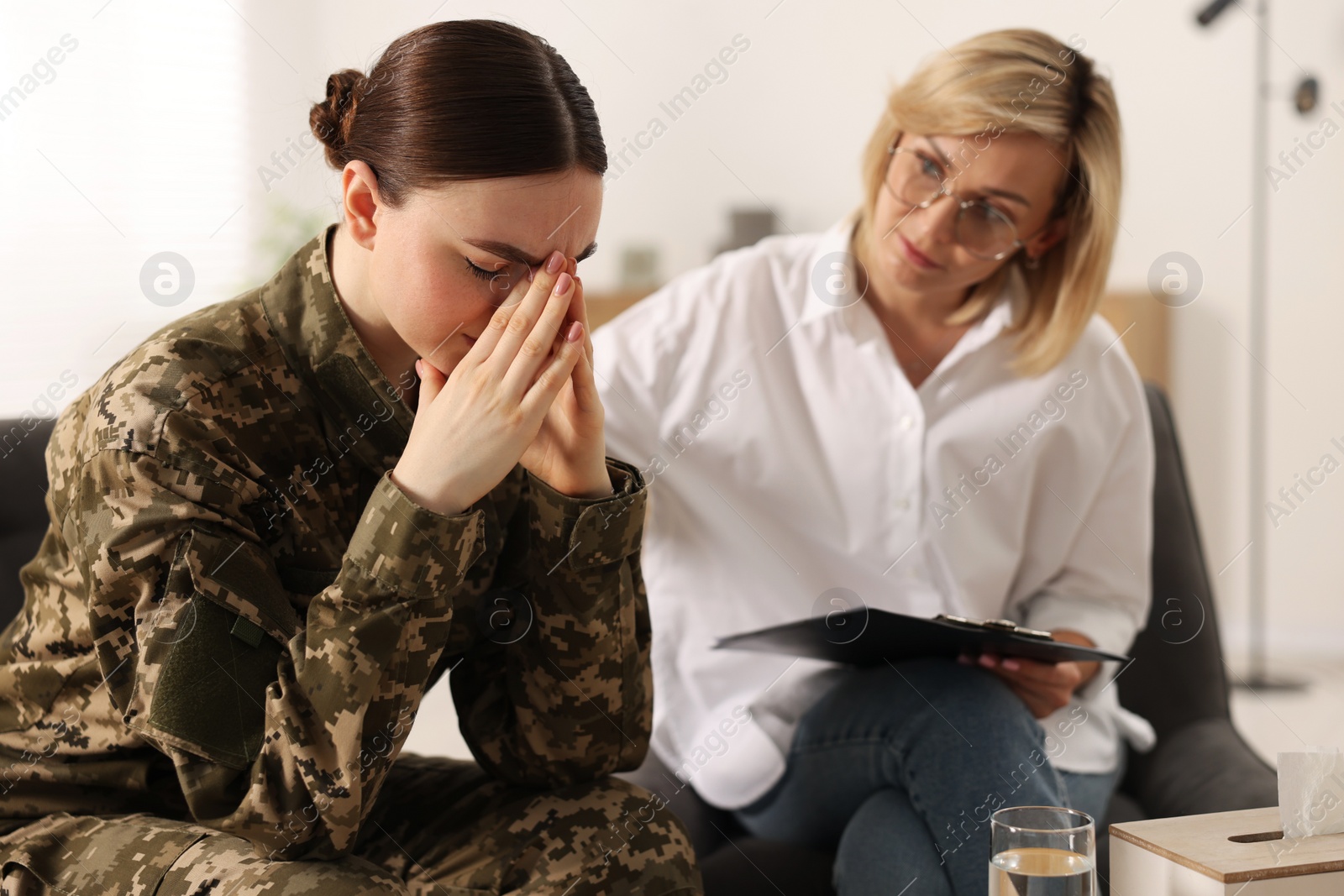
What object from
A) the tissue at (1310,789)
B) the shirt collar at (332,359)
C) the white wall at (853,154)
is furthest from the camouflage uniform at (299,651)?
the white wall at (853,154)

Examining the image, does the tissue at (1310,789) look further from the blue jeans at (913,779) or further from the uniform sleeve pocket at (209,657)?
the uniform sleeve pocket at (209,657)

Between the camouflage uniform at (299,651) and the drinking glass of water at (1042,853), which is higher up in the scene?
the camouflage uniform at (299,651)

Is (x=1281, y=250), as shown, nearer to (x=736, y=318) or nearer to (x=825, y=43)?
(x=825, y=43)

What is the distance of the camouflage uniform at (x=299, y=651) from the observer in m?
0.86

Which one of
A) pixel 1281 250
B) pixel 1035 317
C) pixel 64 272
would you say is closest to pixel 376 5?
pixel 64 272

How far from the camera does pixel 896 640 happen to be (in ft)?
3.87

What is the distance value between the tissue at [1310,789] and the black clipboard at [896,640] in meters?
0.27

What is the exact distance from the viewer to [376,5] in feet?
8.71

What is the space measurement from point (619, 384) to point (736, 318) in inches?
7.0

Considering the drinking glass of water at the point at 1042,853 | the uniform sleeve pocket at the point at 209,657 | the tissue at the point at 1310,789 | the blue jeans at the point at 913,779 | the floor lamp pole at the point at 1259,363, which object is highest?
the uniform sleeve pocket at the point at 209,657

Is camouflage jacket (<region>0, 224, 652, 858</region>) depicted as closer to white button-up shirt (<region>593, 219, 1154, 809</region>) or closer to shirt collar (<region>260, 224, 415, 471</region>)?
shirt collar (<region>260, 224, 415, 471</region>)

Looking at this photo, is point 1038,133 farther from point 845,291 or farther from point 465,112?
point 465,112

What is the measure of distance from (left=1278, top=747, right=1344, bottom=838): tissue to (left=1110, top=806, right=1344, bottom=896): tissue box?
0.04 ft

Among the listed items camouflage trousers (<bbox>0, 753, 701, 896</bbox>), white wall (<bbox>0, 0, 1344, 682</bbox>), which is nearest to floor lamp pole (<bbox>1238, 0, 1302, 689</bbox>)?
white wall (<bbox>0, 0, 1344, 682</bbox>)
